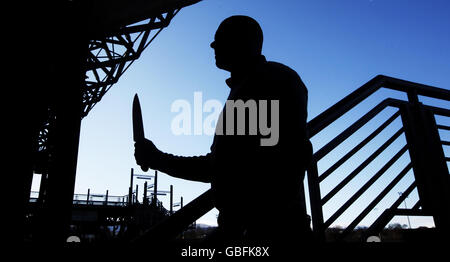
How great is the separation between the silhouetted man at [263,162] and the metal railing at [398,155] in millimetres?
967

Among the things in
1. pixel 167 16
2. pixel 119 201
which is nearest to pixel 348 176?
pixel 167 16

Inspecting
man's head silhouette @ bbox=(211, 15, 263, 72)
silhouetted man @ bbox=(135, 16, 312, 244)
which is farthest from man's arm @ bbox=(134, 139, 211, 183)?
man's head silhouette @ bbox=(211, 15, 263, 72)

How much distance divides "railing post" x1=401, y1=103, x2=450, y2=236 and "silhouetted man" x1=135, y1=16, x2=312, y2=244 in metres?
1.75

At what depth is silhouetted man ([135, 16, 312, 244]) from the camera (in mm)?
888

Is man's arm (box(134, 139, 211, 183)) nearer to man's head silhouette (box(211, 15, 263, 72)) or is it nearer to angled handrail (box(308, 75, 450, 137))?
man's head silhouette (box(211, 15, 263, 72))

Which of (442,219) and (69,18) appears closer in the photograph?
(442,219)

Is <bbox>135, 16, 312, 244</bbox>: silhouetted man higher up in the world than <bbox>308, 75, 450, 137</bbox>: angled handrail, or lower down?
lower down

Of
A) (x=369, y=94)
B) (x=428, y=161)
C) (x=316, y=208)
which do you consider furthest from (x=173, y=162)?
(x=428, y=161)

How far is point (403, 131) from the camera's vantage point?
2.43m

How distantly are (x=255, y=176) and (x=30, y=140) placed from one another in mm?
1400

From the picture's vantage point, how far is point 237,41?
1.16m

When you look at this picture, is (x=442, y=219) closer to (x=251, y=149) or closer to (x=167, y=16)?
(x=251, y=149)

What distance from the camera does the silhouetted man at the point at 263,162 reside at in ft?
2.91

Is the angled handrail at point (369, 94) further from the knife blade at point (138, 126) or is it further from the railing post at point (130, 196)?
the railing post at point (130, 196)
